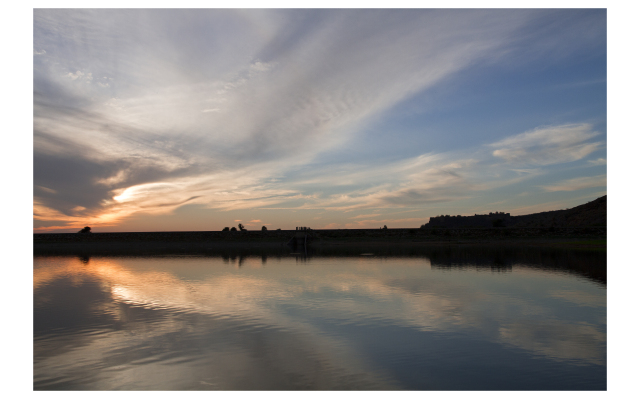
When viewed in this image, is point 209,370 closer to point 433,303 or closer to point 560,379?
point 560,379

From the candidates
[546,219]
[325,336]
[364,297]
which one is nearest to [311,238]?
[364,297]

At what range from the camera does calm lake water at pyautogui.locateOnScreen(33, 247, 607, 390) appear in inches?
322

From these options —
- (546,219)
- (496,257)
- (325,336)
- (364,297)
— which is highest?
(546,219)

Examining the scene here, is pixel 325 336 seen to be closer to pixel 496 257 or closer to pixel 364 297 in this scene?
pixel 364 297

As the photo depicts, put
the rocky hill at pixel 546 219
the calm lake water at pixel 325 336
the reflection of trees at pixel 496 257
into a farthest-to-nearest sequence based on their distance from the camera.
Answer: the rocky hill at pixel 546 219 → the reflection of trees at pixel 496 257 → the calm lake water at pixel 325 336

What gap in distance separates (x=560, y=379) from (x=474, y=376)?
1.88 meters

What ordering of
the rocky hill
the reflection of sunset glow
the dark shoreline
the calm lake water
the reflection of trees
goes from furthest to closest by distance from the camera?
the rocky hill
the dark shoreline
the reflection of trees
the reflection of sunset glow
the calm lake water

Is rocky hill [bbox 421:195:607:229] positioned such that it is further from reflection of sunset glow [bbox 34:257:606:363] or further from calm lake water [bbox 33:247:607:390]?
calm lake water [bbox 33:247:607:390]

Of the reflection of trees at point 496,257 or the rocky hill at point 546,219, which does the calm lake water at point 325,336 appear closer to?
the reflection of trees at point 496,257

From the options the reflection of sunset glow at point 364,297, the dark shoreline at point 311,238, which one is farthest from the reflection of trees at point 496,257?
the dark shoreline at point 311,238

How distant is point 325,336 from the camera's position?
11.0 meters

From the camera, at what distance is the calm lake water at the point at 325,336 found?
26.8ft

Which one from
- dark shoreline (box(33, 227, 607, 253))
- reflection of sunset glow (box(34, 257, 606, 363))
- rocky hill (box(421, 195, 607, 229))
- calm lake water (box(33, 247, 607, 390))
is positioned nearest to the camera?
calm lake water (box(33, 247, 607, 390))

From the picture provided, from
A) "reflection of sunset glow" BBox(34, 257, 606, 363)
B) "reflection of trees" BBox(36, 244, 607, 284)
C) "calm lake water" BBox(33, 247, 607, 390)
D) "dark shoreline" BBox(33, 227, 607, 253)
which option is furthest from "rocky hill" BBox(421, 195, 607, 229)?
"calm lake water" BBox(33, 247, 607, 390)
